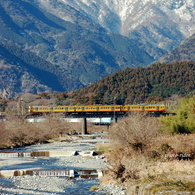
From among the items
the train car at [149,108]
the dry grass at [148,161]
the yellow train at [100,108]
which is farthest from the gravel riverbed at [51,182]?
the yellow train at [100,108]

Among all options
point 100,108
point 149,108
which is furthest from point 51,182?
point 100,108

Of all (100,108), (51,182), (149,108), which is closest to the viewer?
(51,182)

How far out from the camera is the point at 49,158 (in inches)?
2371

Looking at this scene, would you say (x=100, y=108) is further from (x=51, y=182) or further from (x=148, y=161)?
(x=51, y=182)

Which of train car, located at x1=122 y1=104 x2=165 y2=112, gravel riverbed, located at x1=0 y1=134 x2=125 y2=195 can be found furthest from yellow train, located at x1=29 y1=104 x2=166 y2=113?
gravel riverbed, located at x1=0 y1=134 x2=125 y2=195

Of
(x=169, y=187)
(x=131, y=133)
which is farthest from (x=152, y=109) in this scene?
(x=169, y=187)

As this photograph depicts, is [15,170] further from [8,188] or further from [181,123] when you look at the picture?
[181,123]

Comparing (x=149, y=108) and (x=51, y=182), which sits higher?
(x=149, y=108)

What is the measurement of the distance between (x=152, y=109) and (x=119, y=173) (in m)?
90.1

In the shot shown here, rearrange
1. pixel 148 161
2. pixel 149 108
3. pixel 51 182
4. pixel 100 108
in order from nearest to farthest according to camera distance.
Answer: pixel 51 182
pixel 148 161
pixel 149 108
pixel 100 108

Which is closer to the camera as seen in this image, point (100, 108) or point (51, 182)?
point (51, 182)

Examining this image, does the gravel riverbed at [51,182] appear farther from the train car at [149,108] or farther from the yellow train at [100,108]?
the yellow train at [100,108]

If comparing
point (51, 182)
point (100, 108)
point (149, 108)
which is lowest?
point (51, 182)

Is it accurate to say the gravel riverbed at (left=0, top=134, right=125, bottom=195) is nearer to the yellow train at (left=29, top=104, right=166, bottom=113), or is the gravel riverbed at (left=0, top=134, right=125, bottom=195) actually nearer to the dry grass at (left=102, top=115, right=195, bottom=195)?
the dry grass at (left=102, top=115, right=195, bottom=195)
